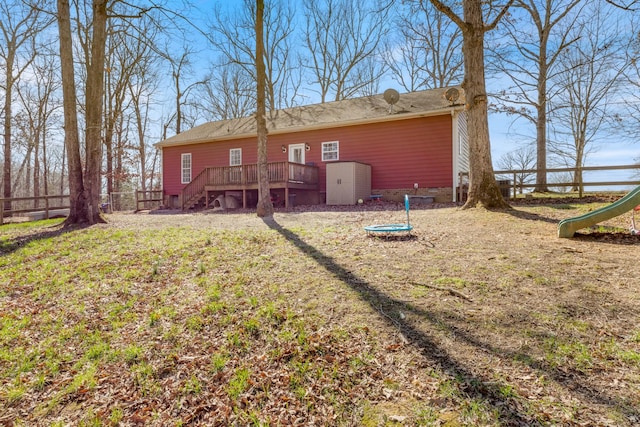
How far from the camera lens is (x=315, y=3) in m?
25.1

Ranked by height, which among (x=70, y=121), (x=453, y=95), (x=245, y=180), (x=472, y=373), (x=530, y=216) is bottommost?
(x=472, y=373)

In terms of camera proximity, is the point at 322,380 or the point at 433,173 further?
the point at 433,173

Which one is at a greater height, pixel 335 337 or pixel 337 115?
pixel 337 115

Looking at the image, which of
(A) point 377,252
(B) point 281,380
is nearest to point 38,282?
(B) point 281,380

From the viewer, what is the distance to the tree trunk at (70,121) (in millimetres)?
9117

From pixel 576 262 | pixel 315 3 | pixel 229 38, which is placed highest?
pixel 315 3

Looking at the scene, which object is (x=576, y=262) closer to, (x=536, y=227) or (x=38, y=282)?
(x=536, y=227)

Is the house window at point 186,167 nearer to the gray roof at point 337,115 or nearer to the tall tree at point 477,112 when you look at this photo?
the gray roof at point 337,115

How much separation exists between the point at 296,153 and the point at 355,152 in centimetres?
300

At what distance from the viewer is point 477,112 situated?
8.54 m

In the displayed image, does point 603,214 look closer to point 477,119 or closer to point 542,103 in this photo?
point 477,119

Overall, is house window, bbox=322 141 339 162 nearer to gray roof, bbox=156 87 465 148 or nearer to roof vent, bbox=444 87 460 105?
gray roof, bbox=156 87 465 148

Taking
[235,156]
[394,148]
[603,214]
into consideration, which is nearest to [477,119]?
[603,214]

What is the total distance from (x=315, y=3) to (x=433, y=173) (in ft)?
61.2
